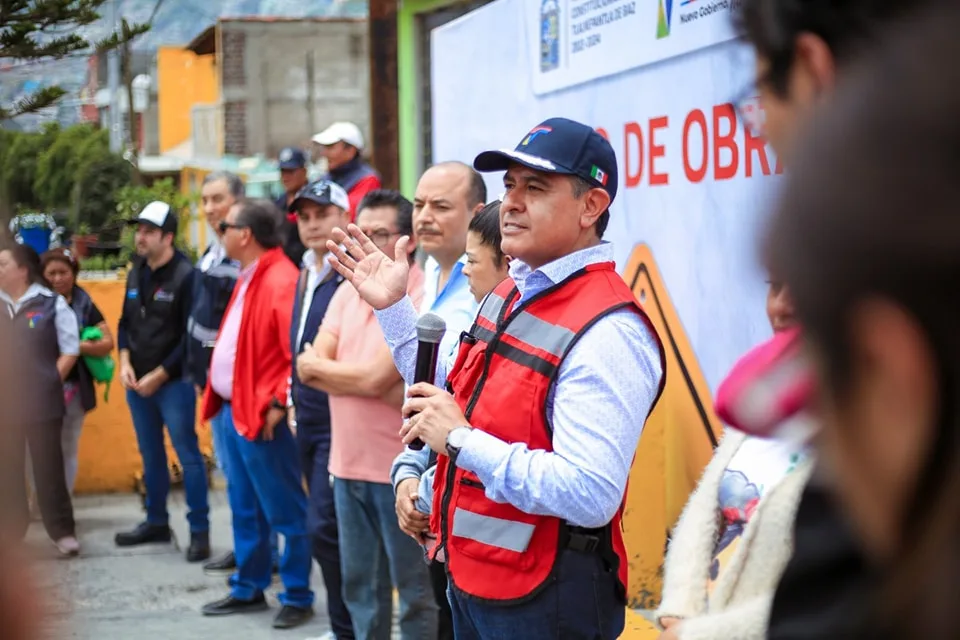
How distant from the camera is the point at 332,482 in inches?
208

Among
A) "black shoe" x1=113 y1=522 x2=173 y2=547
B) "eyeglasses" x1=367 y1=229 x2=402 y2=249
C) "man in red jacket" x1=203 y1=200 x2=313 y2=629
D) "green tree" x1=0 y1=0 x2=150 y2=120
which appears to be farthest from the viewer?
"black shoe" x1=113 y1=522 x2=173 y2=547

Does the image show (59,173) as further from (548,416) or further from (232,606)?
(548,416)

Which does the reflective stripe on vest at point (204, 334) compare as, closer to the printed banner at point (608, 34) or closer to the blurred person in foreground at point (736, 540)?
the printed banner at point (608, 34)

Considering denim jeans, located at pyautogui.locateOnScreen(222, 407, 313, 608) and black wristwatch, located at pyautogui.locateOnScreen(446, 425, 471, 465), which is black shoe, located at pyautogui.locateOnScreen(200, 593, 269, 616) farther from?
black wristwatch, located at pyautogui.locateOnScreen(446, 425, 471, 465)

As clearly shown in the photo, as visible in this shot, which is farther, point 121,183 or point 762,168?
point 121,183

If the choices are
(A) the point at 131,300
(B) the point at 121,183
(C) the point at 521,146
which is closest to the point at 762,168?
(C) the point at 521,146

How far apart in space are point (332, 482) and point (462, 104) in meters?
4.35

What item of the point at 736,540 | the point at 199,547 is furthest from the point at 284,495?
the point at 736,540

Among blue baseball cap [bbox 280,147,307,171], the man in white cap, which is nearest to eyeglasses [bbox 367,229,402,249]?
the man in white cap

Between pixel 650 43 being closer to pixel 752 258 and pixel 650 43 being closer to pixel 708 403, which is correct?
pixel 708 403

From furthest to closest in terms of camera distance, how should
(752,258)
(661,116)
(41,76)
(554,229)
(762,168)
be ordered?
(41,76)
(661,116)
(762,168)
(554,229)
(752,258)

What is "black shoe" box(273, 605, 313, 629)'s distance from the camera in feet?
21.7

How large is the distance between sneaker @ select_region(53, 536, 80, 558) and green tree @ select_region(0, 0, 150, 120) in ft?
10.2

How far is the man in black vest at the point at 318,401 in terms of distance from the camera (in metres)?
5.67
